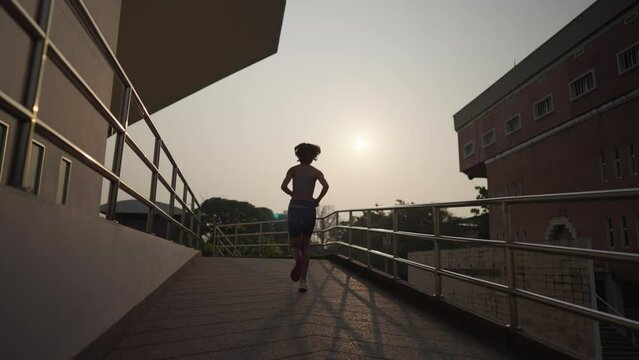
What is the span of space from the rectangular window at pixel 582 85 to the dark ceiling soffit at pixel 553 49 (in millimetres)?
1785

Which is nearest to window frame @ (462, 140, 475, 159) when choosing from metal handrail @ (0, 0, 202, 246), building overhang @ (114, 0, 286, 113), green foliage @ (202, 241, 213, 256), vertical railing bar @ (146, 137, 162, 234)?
green foliage @ (202, 241, 213, 256)

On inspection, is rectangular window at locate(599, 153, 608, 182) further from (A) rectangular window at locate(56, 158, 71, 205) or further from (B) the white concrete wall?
(B) the white concrete wall

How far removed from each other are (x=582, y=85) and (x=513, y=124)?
6174 millimetres

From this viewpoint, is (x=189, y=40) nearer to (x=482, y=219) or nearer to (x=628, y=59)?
(x=628, y=59)

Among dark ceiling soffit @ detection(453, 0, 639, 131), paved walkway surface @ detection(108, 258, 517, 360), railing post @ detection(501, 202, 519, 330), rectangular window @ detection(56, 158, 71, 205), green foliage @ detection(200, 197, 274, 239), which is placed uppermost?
dark ceiling soffit @ detection(453, 0, 639, 131)

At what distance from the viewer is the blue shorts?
5.91m

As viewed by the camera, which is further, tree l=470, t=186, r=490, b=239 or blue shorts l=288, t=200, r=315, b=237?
tree l=470, t=186, r=490, b=239

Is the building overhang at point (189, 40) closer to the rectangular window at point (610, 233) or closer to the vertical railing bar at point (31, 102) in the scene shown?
the vertical railing bar at point (31, 102)

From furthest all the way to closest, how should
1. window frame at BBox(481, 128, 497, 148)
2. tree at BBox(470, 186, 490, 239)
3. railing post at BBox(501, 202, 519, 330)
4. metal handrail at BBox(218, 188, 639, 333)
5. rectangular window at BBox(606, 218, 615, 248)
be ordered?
tree at BBox(470, 186, 490, 239)
window frame at BBox(481, 128, 497, 148)
rectangular window at BBox(606, 218, 615, 248)
railing post at BBox(501, 202, 519, 330)
metal handrail at BBox(218, 188, 639, 333)

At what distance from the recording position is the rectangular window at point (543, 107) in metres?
25.0

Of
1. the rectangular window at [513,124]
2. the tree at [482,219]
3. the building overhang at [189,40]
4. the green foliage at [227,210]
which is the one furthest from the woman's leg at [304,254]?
the green foliage at [227,210]

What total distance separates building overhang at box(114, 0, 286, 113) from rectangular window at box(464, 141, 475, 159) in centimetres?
2583

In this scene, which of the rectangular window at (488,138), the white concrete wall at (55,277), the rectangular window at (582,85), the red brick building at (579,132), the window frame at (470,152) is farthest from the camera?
the window frame at (470,152)

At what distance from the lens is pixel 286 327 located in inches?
152
